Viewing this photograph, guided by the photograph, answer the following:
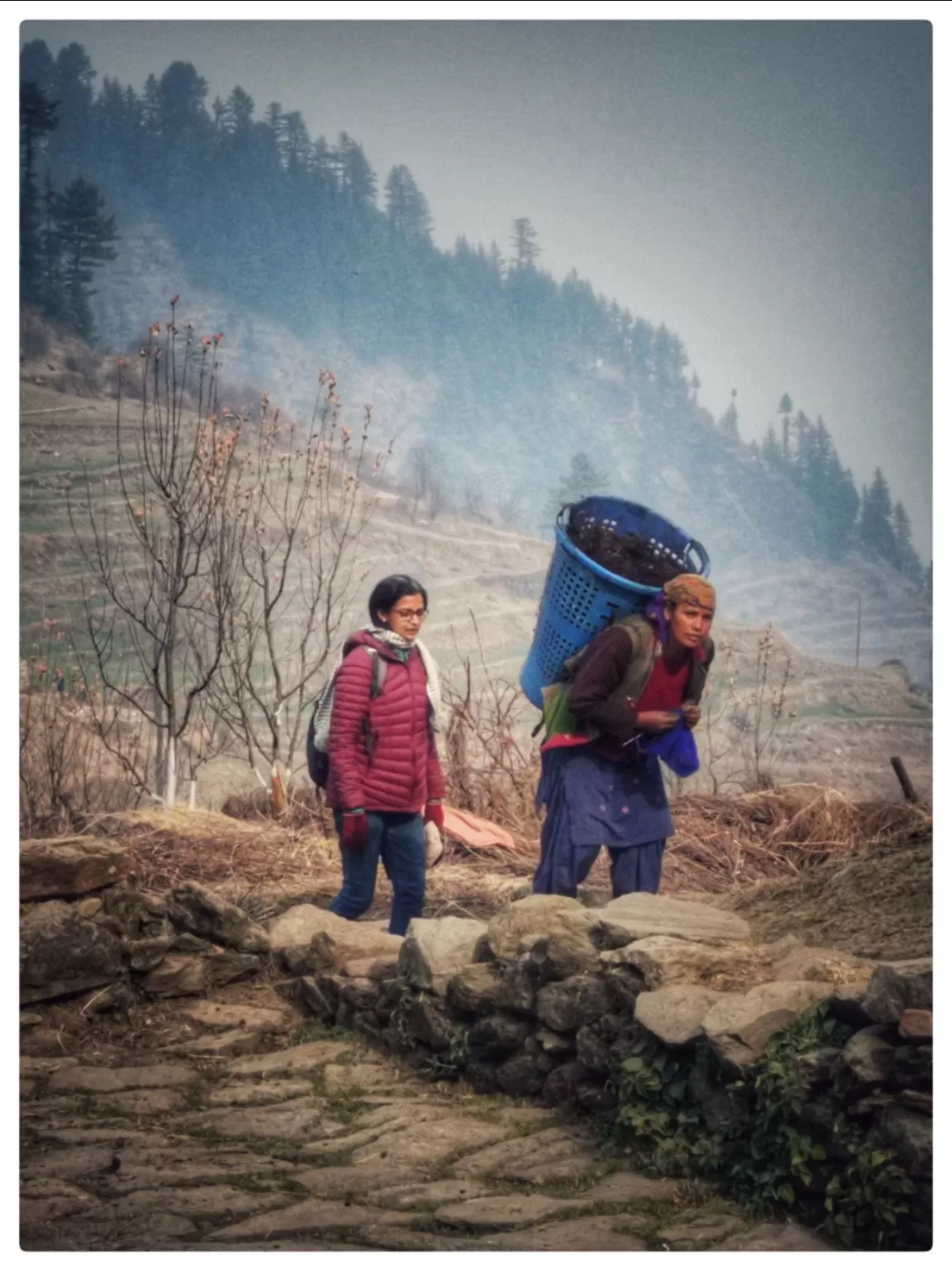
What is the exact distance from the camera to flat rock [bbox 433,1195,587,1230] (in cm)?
416

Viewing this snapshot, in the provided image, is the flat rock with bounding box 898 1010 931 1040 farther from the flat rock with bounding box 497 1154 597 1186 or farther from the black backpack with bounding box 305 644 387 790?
the black backpack with bounding box 305 644 387 790

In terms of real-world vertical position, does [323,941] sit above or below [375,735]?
below

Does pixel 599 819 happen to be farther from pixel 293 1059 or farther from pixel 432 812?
pixel 293 1059

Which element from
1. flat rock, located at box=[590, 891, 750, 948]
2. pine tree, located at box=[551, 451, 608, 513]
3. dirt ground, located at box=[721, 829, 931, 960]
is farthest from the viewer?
pine tree, located at box=[551, 451, 608, 513]

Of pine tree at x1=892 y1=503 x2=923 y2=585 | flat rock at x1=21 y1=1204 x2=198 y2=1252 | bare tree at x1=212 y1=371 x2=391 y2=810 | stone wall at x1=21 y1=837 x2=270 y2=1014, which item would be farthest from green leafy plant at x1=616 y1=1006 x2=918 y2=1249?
bare tree at x1=212 y1=371 x2=391 y2=810

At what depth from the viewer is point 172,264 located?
22.9 ft

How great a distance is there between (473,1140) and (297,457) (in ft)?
12.3

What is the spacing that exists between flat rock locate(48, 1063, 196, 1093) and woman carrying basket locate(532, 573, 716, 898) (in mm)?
1414

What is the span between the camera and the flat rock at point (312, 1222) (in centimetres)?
419

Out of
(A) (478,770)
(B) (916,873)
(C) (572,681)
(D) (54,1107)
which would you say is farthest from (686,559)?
(D) (54,1107)

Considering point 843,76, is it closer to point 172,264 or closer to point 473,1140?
point 172,264

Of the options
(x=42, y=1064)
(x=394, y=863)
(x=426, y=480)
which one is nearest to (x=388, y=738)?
(x=394, y=863)

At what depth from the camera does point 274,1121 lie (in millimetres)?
4941

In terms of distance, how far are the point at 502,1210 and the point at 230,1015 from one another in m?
1.93
